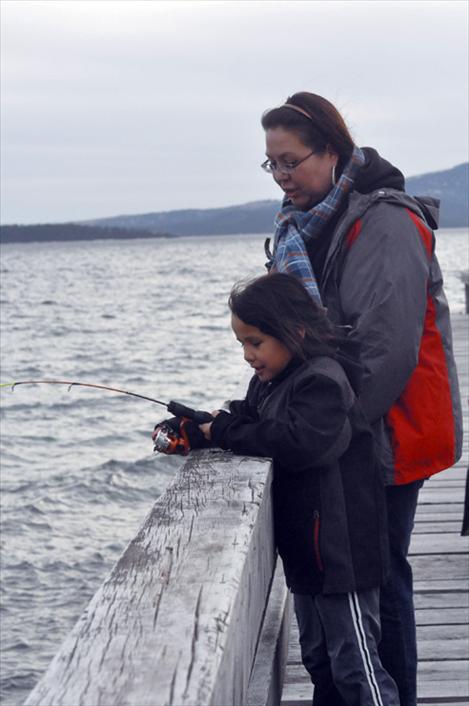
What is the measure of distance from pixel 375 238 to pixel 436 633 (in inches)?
70.8

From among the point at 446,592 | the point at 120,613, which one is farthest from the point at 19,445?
the point at 120,613

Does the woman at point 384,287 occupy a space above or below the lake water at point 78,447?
above

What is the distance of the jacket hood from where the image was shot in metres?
2.61

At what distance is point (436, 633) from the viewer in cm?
370

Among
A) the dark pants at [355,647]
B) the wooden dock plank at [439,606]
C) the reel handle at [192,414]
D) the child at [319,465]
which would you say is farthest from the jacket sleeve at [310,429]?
the wooden dock plank at [439,606]

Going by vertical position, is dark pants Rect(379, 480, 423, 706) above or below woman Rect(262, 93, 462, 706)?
below

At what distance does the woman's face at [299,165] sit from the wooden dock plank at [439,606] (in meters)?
1.50

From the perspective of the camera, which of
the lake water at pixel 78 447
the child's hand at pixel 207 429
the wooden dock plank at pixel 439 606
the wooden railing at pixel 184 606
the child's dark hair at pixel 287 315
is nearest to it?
the wooden railing at pixel 184 606

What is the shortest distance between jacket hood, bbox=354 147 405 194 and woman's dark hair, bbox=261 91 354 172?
6 centimetres

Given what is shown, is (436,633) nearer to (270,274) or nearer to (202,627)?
(270,274)

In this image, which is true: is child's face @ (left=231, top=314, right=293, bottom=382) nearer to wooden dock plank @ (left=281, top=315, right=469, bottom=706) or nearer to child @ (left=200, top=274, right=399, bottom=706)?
child @ (left=200, top=274, right=399, bottom=706)

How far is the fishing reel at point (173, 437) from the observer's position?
2.46m

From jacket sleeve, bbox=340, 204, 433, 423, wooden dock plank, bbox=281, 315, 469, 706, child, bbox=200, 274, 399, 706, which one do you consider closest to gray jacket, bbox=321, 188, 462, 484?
jacket sleeve, bbox=340, 204, 433, 423

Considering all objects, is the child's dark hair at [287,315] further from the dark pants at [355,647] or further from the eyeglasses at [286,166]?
the dark pants at [355,647]
